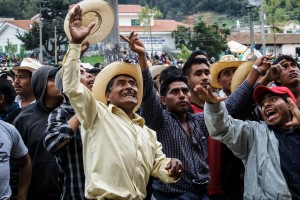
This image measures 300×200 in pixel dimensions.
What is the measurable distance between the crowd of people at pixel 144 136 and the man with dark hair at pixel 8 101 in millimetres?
15

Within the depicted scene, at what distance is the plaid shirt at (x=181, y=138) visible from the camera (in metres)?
4.92

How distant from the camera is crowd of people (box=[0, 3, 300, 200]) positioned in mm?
4082

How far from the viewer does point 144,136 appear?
437 centimetres

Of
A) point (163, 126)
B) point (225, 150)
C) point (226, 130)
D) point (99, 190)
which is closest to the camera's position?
point (99, 190)

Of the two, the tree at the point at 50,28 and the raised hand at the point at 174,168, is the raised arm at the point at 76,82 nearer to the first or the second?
the raised hand at the point at 174,168

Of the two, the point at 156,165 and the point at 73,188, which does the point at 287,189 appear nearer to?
the point at 156,165

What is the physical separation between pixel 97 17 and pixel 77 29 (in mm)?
929

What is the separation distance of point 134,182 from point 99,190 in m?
0.29

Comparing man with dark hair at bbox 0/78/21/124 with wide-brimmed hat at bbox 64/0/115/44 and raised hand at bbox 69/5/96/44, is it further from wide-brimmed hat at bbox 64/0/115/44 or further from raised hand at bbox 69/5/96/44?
raised hand at bbox 69/5/96/44

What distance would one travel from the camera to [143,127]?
4.49 meters

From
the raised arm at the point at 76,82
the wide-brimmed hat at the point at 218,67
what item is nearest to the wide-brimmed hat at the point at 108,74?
the raised arm at the point at 76,82

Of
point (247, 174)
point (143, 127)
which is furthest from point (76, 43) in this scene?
point (247, 174)

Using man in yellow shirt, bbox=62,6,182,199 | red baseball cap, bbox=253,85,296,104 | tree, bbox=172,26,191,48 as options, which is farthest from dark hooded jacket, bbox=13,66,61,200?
tree, bbox=172,26,191,48

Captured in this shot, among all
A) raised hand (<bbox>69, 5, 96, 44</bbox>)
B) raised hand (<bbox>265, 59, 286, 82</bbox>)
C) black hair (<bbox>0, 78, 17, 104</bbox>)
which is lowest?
black hair (<bbox>0, 78, 17, 104</bbox>)
